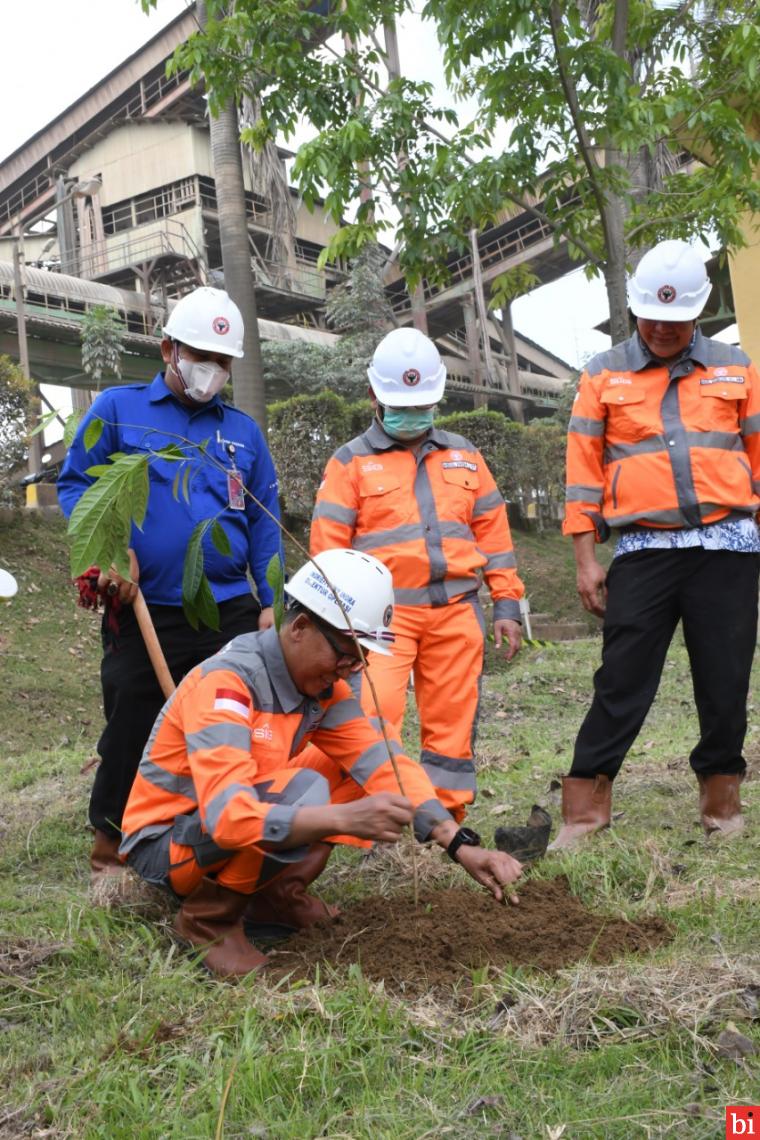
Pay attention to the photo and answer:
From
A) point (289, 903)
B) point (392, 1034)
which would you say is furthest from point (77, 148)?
point (392, 1034)

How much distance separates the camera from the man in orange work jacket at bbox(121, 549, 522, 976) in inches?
116

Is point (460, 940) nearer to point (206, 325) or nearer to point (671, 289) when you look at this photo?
point (206, 325)

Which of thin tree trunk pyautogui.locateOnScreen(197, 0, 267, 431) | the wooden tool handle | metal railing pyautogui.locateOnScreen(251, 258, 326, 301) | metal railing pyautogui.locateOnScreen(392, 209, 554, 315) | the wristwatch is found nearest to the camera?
the wristwatch

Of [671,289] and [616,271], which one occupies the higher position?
[616,271]

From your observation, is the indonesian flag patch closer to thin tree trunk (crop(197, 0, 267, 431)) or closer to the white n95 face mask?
the white n95 face mask

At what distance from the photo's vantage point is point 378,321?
23.6m

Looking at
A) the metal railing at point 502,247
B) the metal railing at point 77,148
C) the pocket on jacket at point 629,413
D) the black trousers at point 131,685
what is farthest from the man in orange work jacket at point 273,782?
the metal railing at point 502,247

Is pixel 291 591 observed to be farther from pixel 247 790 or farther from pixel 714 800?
pixel 714 800

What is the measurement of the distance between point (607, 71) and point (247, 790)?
4.79 metres

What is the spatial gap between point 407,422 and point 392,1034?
254cm

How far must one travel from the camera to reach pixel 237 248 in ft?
34.2

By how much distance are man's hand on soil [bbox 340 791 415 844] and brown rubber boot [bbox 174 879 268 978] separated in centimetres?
50

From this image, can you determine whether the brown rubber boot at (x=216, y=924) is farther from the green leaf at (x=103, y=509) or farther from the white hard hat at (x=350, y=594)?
the green leaf at (x=103, y=509)

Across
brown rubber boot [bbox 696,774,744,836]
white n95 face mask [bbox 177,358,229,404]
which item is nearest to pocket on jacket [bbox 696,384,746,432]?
brown rubber boot [bbox 696,774,744,836]
